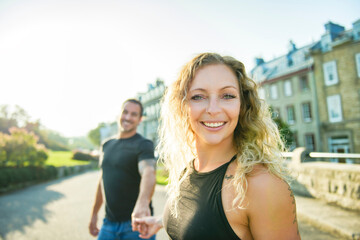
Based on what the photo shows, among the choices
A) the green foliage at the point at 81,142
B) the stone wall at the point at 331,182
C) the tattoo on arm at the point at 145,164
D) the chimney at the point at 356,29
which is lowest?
the green foliage at the point at 81,142

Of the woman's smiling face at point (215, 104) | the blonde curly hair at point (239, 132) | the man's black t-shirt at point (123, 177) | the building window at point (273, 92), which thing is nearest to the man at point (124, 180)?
the man's black t-shirt at point (123, 177)

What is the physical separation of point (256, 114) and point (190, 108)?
20.4 inches

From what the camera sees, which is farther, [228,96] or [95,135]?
[95,135]

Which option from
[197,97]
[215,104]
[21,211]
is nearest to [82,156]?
→ [21,211]

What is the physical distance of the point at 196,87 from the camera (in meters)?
1.53

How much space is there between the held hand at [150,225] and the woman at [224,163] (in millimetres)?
535

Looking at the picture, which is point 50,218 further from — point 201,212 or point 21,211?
point 201,212

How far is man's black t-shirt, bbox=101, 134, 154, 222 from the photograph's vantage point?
2799 millimetres

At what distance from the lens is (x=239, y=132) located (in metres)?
1.65

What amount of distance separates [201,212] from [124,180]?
6.01ft

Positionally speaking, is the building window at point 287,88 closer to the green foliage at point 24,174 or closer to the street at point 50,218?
the street at point 50,218

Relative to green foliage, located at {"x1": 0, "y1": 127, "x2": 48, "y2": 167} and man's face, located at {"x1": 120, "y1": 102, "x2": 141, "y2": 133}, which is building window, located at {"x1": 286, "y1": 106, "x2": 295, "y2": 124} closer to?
green foliage, located at {"x1": 0, "y1": 127, "x2": 48, "y2": 167}

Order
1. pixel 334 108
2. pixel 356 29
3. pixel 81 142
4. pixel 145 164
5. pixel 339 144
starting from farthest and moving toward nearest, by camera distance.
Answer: pixel 81 142
pixel 334 108
pixel 339 144
pixel 356 29
pixel 145 164

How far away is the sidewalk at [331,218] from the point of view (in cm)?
399
